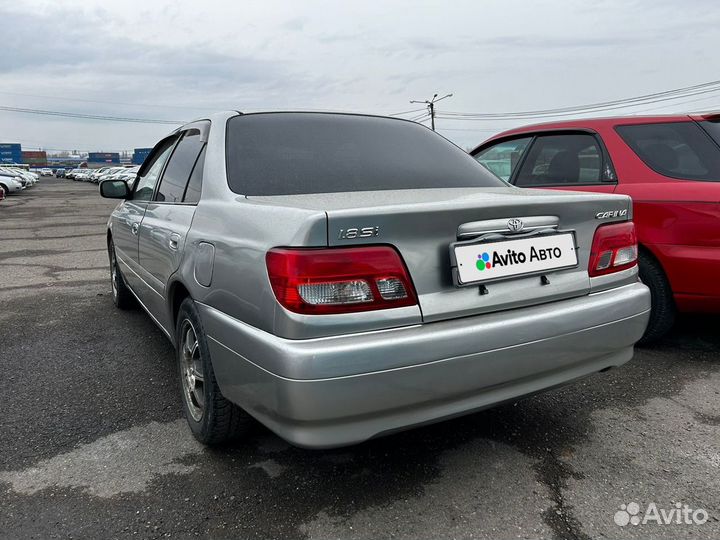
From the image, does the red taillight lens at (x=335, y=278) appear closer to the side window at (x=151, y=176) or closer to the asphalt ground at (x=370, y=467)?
the asphalt ground at (x=370, y=467)

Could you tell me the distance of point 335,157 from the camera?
8.39 ft

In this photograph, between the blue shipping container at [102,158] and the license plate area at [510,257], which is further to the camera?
the blue shipping container at [102,158]

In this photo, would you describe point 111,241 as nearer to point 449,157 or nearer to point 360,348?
point 449,157

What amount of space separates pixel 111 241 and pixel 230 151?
289 cm

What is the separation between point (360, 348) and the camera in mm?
1645

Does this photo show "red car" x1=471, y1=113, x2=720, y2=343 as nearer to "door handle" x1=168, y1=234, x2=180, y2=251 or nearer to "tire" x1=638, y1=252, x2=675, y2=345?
"tire" x1=638, y1=252, x2=675, y2=345

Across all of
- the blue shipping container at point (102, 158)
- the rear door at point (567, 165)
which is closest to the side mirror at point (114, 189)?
the rear door at point (567, 165)

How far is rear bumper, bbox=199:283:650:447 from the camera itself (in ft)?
5.35

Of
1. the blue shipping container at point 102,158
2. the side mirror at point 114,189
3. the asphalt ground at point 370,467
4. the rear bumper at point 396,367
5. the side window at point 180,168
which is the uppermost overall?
the blue shipping container at point 102,158

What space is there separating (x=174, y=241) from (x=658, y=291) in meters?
2.84

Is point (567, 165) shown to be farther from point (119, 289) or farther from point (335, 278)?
point (119, 289)

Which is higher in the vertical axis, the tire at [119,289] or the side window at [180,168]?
the side window at [180,168]

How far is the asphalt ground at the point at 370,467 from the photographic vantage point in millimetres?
1888

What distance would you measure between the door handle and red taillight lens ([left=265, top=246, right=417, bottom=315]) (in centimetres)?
96
